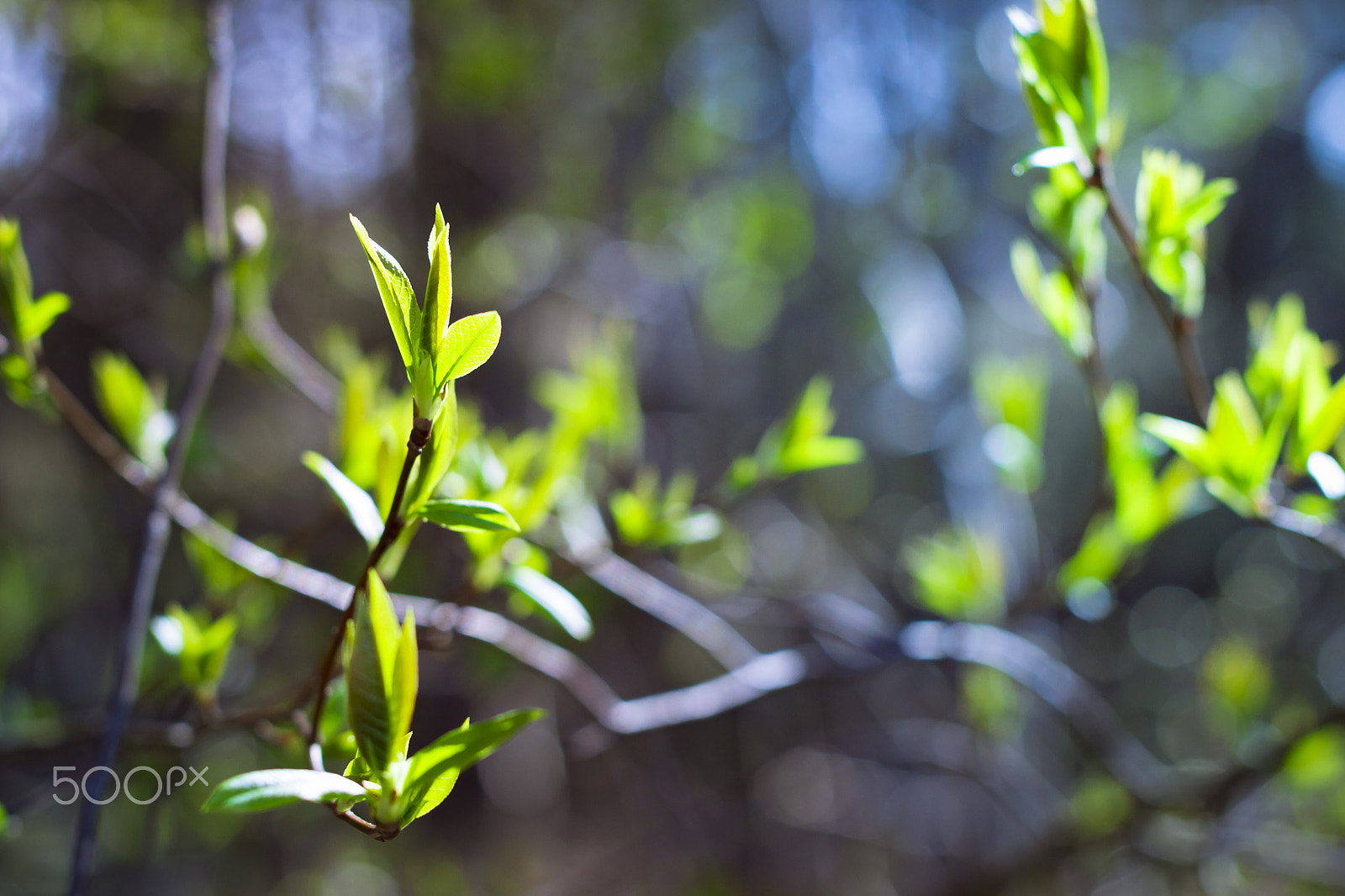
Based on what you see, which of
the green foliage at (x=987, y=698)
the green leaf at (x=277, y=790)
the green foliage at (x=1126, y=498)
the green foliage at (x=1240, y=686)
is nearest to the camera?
the green leaf at (x=277, y=790)

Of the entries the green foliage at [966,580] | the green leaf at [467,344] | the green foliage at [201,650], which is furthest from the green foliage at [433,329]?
the green foliage at [966,580]

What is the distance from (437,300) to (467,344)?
0.06ft

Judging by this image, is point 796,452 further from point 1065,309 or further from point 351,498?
point 351,498

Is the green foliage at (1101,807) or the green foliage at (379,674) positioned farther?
the green foliage at (1101,807)

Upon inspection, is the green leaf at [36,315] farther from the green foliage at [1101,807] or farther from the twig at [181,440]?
the green foliage at [1101,807]

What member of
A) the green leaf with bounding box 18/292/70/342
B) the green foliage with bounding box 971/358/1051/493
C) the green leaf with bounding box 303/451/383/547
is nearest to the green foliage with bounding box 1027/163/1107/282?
the green foliage with bounding box 971/358/1051/493

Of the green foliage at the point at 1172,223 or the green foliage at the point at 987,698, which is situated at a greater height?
the green foliage at the point at 1172,223

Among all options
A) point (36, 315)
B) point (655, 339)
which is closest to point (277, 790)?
point (36, 315)

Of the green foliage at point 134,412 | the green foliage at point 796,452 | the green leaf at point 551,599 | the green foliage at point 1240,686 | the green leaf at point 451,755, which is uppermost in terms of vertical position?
the green leaf at point 451,755

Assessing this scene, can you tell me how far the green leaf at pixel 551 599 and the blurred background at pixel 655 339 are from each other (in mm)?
480

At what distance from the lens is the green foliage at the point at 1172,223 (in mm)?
320

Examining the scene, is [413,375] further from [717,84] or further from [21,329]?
[717,84]

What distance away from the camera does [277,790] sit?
0.63 ft

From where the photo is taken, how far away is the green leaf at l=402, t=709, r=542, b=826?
21cm
